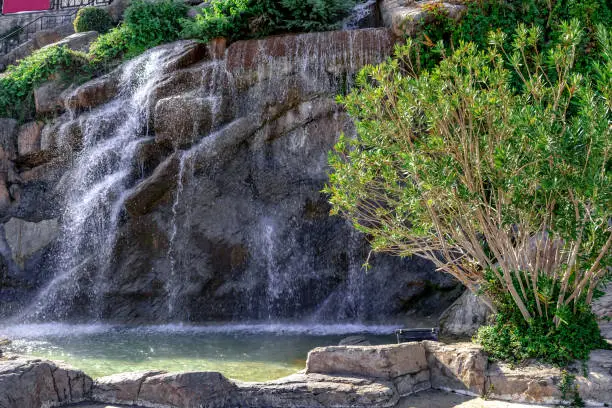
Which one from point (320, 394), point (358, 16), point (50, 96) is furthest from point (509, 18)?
point (50, 96)

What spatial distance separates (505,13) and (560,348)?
8.81m

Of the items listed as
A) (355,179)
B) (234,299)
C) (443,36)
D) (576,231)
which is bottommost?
(234,299)

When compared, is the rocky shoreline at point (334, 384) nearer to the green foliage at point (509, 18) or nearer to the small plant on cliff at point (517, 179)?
the small plant on cliff at point (517, 179)

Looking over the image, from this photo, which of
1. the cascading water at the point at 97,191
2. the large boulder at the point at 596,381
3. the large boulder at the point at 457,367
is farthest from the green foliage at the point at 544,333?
the cascading water at the point at 97,191

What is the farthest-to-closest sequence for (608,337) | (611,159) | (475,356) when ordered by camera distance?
(608,337)
(475,356)
(611,159)

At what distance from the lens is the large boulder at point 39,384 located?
5.89 meters

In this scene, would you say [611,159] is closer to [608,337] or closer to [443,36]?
[608,337]

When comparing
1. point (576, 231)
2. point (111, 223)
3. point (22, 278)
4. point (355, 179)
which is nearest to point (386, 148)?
point (355, 179)

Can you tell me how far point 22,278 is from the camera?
13.4 metres

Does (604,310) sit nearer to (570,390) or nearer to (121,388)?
(570,390)

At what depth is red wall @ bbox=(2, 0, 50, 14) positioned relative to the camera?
85.1ft

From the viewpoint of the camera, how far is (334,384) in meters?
6.43

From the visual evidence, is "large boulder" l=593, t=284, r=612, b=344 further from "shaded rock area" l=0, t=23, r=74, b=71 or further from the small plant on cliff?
"shaded rock area" l=0, t=23, r=74, b=71

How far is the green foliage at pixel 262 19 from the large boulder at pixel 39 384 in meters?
9.48
